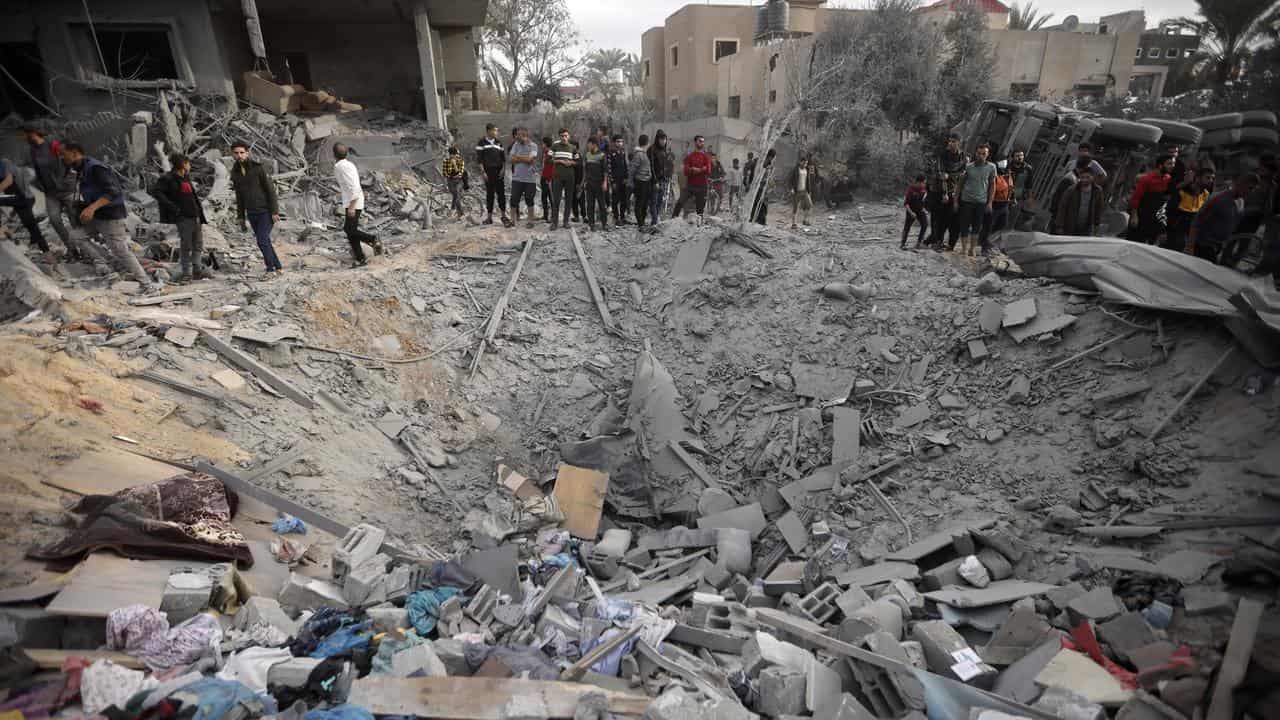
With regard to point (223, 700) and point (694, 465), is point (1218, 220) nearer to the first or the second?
point (694, 465)

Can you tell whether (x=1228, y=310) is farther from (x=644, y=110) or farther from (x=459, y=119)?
(x=644, y=110)

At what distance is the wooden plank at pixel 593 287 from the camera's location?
9.35 m

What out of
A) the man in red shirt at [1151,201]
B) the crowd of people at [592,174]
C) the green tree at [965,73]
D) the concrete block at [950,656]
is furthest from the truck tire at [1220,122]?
the concrete block at [950,656]

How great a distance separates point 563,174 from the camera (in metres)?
11.0

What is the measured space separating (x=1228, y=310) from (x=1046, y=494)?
243 cm

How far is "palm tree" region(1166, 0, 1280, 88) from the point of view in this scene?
68.8 ft

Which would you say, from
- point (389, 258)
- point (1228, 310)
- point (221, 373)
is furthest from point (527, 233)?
point (1228, 310)

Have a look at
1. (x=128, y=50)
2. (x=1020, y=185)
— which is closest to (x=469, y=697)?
(x=1020, y=185)

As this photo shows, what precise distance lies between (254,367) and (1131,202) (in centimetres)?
1181

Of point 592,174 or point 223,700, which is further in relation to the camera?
point 592,174

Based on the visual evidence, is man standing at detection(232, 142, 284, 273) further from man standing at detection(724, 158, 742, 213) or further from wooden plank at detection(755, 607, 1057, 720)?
man standing at detection(724, 158, 742, 213)

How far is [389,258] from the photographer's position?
1012 centimetres

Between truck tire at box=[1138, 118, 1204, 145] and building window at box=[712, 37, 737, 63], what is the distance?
74.7 ft

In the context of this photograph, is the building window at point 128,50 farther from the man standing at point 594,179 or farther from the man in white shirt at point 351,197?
the man standing at point 594,179
